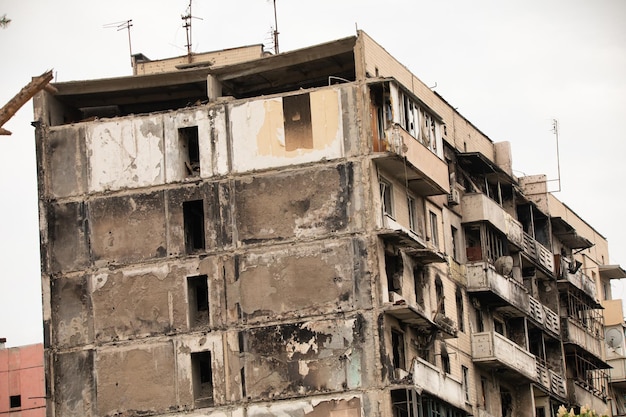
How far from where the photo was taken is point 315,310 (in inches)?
2594

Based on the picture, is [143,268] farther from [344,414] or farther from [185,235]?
[344,414]

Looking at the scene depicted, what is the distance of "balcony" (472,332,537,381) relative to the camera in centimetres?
7431

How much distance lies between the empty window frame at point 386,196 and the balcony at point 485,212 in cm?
860

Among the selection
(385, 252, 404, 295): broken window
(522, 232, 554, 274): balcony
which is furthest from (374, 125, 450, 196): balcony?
(522, 232, 554, 274): balcony

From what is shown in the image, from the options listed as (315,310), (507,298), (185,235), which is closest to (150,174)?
(185,235)

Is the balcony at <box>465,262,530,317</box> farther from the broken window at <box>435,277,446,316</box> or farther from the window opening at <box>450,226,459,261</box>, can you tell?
the broken window at <box>435,277,446,316</box>

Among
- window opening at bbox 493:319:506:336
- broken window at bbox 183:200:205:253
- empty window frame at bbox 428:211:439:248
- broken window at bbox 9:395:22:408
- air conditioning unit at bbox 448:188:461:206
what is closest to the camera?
broken window at bbox 183:200:205:253

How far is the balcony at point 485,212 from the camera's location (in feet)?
250

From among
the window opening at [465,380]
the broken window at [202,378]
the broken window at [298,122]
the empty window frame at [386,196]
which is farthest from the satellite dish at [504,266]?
the broken window at [202,378]

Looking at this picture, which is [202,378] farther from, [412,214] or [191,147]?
[412,214]

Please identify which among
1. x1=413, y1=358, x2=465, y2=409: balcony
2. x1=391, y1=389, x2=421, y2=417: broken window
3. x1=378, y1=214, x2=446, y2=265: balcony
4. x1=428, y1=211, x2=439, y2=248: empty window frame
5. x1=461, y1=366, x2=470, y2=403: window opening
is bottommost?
x1=391, y1=389, x2=421, y2=417: broken window

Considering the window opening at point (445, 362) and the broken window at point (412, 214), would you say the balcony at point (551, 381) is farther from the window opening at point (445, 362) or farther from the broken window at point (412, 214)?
the broken window at point (412, 214)

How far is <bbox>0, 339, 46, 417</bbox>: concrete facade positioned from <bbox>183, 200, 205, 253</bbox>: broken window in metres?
20.5

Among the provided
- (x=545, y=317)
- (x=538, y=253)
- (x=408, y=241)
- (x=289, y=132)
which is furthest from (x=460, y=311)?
(x=289, y=132)
